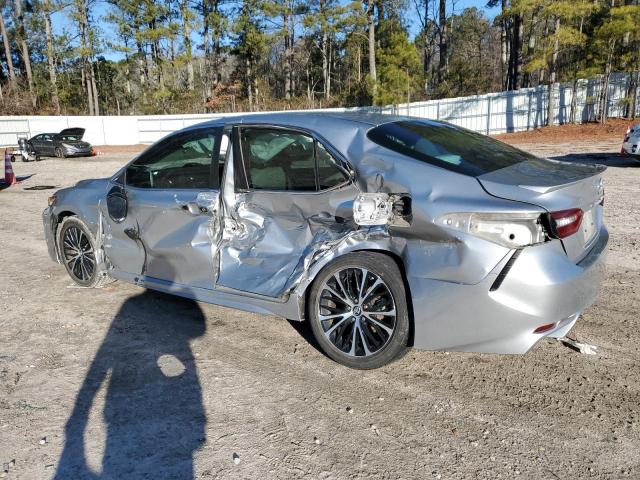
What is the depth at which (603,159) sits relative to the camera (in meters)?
15.3

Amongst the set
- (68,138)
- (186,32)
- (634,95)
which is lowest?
(68,138)

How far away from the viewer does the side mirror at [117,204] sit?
15.3 ft

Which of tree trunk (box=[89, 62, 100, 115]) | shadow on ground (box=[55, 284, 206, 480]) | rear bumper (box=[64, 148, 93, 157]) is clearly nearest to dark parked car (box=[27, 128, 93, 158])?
rear bumper (box=[64, 148, 93, 157])

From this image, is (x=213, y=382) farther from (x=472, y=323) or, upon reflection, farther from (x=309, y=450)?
(x=472, y=323)

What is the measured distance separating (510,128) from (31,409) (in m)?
31.2

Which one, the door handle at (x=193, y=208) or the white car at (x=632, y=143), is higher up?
the door handle at (x=193, y=208)

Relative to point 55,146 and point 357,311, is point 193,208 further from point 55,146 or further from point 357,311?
point 55,146

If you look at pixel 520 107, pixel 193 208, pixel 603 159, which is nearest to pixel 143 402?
pixel 193 208

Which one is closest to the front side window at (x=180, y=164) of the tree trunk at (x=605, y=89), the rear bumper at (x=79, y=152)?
the rear bumper at (x=79, y=152)

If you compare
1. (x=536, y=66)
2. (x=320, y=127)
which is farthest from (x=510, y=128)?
(x=320, y=127)

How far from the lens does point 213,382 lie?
3363 mm

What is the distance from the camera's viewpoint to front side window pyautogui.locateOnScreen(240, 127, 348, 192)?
3568 millimetres

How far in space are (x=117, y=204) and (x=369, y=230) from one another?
8.51 feet

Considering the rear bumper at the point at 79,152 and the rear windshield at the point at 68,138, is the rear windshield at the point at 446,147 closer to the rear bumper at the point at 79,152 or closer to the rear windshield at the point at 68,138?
the rear bumper at the point at 79,152
